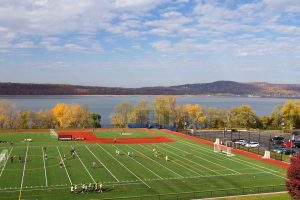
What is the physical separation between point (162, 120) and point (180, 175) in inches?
2902

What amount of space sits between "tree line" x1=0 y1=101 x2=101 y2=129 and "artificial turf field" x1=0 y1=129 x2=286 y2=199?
1835 inches

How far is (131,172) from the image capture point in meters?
42.1

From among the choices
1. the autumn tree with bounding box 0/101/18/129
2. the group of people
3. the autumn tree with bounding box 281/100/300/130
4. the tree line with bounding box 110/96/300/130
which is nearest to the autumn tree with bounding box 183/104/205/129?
the tree line with bounding box 110/96/300/130

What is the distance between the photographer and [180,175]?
4119 cm

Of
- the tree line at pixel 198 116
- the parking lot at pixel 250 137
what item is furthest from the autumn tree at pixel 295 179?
the tree line at pixel 198 116

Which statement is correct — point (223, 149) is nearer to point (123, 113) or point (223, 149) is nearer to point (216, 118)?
point (216, 118)

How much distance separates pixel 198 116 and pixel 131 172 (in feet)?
242

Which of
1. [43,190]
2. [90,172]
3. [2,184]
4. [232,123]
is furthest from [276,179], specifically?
[232,123]

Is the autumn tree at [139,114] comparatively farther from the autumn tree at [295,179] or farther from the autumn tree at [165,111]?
the autumn tree at [295,179]

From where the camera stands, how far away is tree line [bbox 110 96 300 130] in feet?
336

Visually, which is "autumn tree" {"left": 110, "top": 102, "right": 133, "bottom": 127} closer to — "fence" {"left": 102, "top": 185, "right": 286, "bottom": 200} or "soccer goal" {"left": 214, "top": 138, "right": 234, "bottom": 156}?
"soccer goal" {"left": 214, "top": 138, "right": 234, "bottom": 156}

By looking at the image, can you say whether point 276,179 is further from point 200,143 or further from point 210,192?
point 200,143

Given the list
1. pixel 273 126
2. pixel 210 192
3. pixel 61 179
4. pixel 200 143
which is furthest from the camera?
pixel 273 126

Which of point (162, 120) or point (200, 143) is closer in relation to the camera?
point (200, 143)
